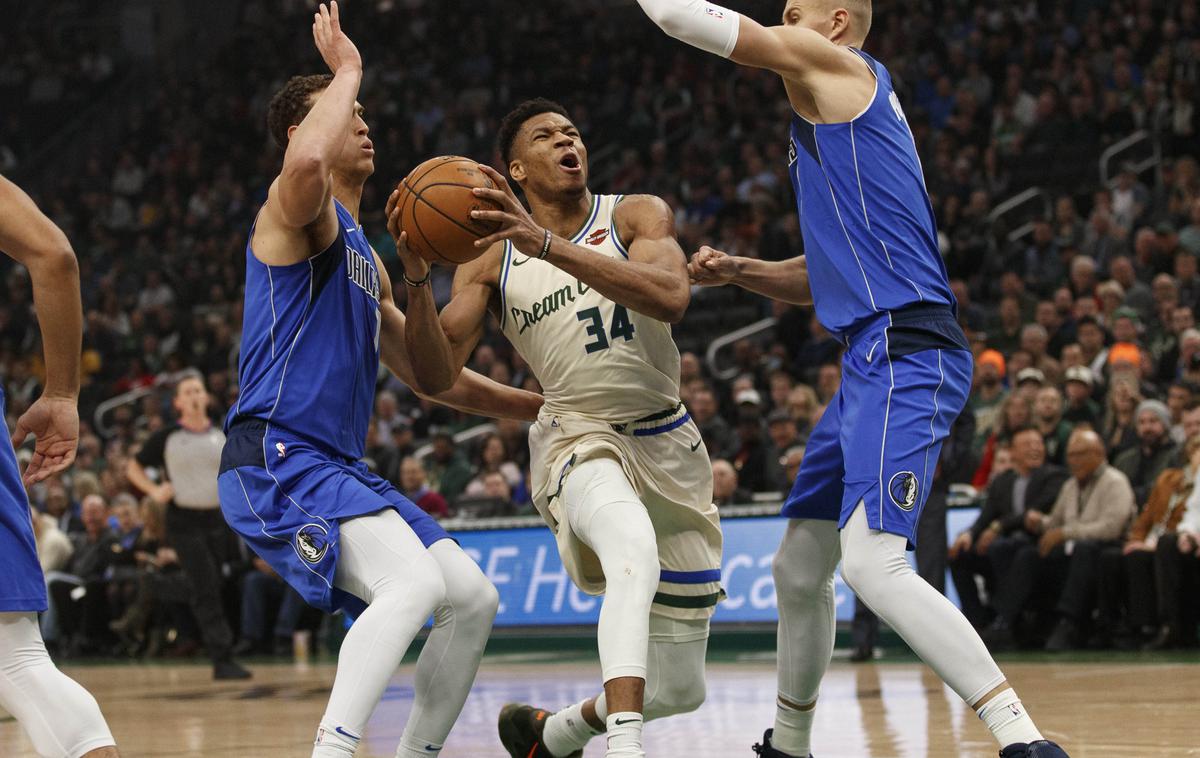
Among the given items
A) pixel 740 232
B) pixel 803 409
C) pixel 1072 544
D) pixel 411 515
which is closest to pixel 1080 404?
pixel 1072 544

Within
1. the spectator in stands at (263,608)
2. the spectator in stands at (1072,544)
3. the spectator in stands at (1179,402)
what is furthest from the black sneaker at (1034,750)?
the spectator in stands at (263,608)

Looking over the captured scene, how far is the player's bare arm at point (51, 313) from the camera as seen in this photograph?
365 cm

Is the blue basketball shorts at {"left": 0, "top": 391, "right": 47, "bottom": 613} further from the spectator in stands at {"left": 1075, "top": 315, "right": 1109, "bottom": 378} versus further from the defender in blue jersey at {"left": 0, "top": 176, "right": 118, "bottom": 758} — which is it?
the spectator in stands at {"left": 1075, "top": 315, "right": 1109, "bottom": 378}

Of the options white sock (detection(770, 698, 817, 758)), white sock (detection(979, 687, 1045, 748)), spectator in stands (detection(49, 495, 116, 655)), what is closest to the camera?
white sock (detection(979, 687, 1045, 748))

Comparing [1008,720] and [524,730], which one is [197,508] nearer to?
[524,730]

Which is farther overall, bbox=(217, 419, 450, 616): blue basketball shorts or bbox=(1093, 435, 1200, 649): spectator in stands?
bbox=(1093, 435, 1200, 649): spectator in stands

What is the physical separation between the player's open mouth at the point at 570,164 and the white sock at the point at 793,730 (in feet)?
6.58

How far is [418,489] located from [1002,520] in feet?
17.4

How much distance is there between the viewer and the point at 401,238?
5.18m

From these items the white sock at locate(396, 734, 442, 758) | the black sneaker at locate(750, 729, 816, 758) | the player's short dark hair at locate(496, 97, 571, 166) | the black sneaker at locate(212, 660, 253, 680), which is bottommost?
the black sneaker at locate(212, 660, 253, 680)

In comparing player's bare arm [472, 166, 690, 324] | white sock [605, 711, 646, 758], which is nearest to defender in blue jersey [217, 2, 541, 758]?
player's bare arm [472, 166, 690, 324]

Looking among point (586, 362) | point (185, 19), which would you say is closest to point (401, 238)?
point (586, 362)

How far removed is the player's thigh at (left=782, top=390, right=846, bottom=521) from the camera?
4.99 meters

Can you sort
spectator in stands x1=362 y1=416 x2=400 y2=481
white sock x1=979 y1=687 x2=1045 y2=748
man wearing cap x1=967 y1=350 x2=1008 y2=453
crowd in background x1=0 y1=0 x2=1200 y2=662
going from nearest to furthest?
white sock x1=979 y1=687 x2=1045 y2=748 → crowd in background x1=0 y1=0 x2=1200 y2=662 → man wearing cap x1=967 y1=350 x2=1008 y2=453 → spectator in stands x1=362 y1=416 x2=400 y2=481
